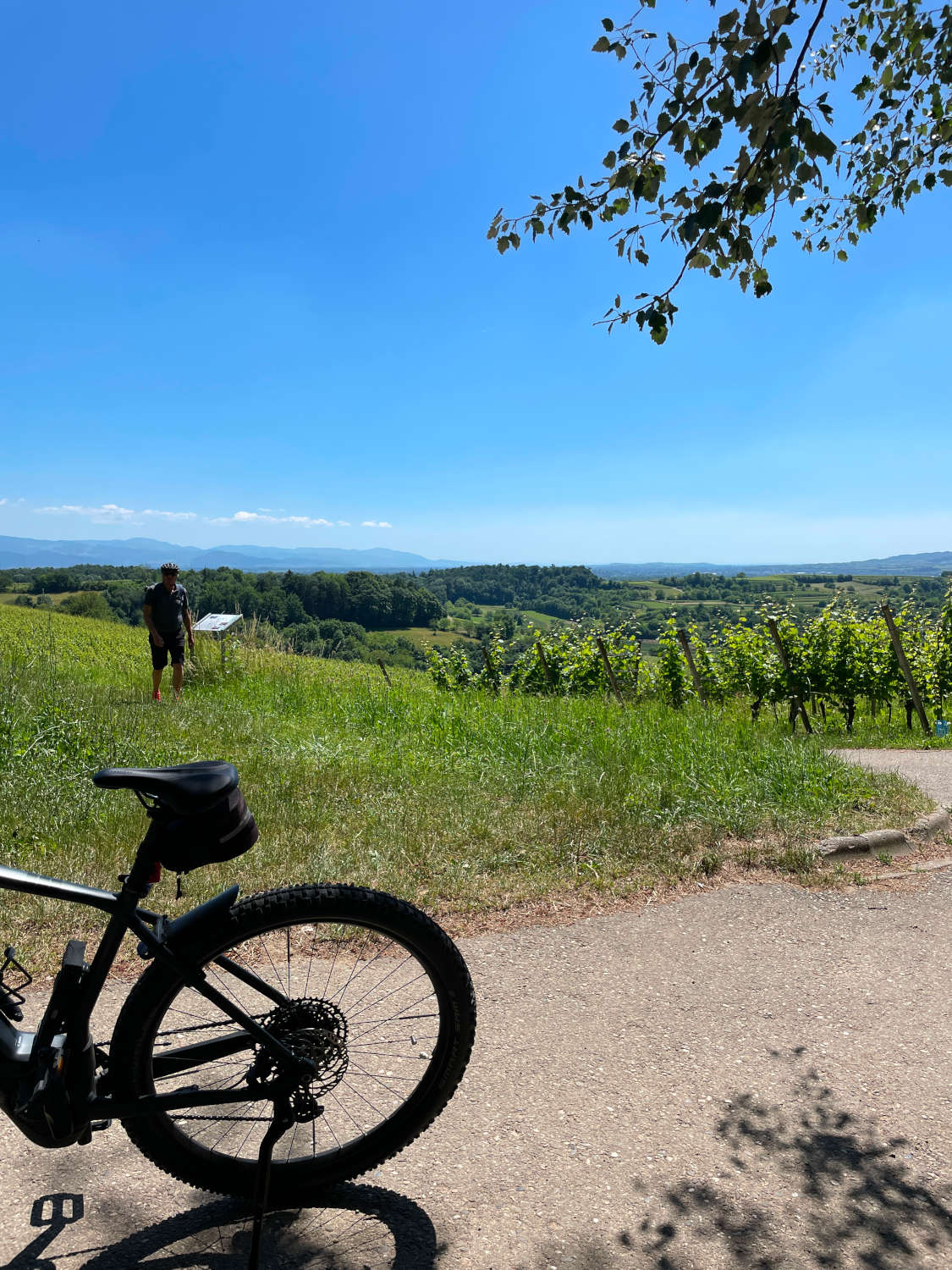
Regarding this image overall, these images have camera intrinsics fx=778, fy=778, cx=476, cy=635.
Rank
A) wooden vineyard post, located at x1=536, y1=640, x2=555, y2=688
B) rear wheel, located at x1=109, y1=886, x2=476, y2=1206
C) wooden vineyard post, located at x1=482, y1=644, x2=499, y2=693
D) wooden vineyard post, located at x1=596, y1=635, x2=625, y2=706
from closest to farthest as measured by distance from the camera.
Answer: rear wheel, located at x1=109, y1=886, x2=476, y2=1206 < wooden vineyard post, located at x1=596, y1=635, x2=625, y2=706 < wooden vineyard post, located at x1=536, y1=640, x2=555, y2=688 < wooden vineyard post, located at x1=482, y1=644, x2=499, y2=693

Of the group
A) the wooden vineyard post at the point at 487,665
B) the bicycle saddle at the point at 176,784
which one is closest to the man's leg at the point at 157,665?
the wooden vineyard post at the point at 487,665

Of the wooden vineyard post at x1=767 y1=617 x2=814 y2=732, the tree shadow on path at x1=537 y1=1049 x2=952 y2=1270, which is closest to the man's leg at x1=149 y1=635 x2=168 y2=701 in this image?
the wooden vineyard post at x1=767 y1=617 x2=814 y2=732

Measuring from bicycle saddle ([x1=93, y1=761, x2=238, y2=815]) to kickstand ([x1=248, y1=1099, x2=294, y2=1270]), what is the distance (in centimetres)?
90

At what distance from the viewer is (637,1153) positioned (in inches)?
95.7

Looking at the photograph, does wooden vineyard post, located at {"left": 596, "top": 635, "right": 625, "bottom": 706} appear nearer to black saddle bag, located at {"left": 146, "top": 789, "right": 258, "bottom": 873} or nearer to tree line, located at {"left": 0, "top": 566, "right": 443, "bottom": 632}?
tree line, located at {"left": 0, "top": 566, "right": 443, "bottom": 632}

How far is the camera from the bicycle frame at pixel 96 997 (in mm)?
1957

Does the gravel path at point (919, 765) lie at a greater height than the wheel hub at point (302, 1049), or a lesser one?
lesser

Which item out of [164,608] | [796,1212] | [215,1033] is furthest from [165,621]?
[796,1212]

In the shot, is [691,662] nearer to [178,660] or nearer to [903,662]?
[903,662]

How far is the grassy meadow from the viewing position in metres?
4.48

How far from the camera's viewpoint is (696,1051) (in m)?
2.98

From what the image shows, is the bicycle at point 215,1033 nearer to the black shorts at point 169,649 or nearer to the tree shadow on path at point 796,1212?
the tree shadow on path at point 796,1212

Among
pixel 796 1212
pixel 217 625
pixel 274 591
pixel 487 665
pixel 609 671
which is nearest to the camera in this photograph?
pixel 796 1212

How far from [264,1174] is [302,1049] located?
307mm
